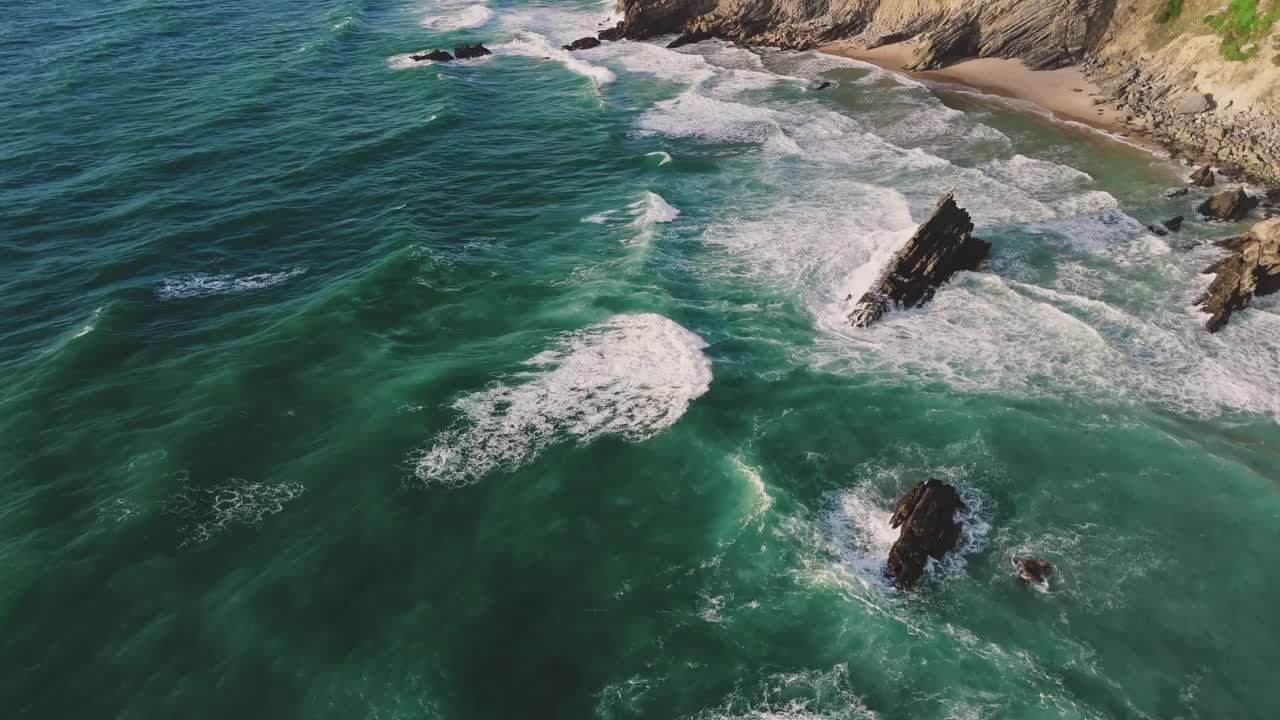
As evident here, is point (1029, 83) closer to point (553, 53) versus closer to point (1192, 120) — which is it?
point (1192, 120)

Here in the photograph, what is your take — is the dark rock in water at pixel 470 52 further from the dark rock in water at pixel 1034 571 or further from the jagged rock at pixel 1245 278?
the dark rock in water at pixel 1034 571

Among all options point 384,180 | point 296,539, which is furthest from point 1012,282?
point 384,180

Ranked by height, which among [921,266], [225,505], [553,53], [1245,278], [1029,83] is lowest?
[225,505]

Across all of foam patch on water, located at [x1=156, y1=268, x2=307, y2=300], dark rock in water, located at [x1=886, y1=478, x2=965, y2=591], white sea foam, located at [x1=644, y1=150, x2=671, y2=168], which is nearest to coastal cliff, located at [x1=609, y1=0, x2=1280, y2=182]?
white sea foam, located at [x1=644, y1=150, x2=671, y2=168]

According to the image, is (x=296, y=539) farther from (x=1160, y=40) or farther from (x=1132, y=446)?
(x=1160, y=40)

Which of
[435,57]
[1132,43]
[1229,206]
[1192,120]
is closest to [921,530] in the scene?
[1229,206]

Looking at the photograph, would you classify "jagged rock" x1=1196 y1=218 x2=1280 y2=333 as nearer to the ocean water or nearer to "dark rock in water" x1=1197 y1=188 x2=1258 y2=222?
the ocean water
